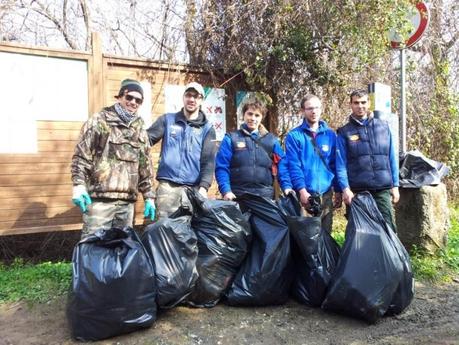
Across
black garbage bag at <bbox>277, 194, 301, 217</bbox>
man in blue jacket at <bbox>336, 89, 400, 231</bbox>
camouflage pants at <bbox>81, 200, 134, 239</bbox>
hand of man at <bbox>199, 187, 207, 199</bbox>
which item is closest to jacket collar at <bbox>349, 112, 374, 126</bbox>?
man in blue jacket at <bbox>336, 89, 400, 231</bbox>

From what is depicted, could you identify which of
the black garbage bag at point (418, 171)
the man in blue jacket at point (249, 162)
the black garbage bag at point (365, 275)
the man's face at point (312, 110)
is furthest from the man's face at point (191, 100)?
the black garbage bag at point (418, 171)

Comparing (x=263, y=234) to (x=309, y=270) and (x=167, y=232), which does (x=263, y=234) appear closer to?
(x=309, y=270)

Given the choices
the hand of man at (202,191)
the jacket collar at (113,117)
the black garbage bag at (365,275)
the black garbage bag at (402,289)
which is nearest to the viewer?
the black garbage bag at (365,275)

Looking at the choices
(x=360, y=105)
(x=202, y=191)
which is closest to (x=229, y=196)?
(x=202, y=191)

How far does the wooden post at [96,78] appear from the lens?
390cm

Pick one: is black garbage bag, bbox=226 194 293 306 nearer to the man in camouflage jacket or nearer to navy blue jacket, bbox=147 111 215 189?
navy blue jacket, bbox=147 111 215 189

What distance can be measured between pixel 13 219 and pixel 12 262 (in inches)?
27.8

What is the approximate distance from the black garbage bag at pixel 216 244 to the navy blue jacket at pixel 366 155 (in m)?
0.94

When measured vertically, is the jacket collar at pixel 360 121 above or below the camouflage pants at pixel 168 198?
above

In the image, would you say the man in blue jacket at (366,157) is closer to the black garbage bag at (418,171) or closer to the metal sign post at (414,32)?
the black garbage bag at (418,171)

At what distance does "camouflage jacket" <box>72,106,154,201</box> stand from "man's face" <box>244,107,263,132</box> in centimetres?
86

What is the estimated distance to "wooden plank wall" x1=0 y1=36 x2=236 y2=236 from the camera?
3611mm

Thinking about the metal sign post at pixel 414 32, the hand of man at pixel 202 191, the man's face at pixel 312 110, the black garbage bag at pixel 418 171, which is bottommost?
the hand of man at pixel 202 191

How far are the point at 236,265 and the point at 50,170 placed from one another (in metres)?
1.95
